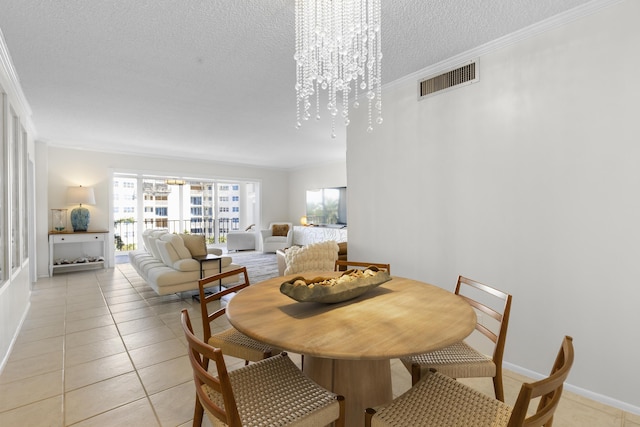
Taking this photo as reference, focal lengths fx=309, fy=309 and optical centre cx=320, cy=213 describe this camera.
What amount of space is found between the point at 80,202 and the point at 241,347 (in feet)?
19.0

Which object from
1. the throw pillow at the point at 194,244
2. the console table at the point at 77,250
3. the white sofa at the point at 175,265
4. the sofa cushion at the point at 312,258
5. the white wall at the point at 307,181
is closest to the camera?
the sofa cushion at the point at 312,258

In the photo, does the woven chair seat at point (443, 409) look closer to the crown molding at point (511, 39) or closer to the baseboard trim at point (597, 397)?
the baseboard trim at point (597, 397)

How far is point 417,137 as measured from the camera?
2.93 metres

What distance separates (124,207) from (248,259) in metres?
3.41

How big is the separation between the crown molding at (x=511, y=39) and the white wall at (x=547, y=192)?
0.12 ft

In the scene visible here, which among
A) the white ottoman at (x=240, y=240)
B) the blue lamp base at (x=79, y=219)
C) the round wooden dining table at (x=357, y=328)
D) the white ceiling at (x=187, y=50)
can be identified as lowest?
the white ottoman at (x=240, y=240)

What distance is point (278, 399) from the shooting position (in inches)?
47.4

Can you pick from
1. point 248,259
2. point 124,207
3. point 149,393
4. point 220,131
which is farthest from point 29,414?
point 124,207

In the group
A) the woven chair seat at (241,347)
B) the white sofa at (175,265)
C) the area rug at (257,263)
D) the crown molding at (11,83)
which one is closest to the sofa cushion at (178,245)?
the white sofa at (175,265)

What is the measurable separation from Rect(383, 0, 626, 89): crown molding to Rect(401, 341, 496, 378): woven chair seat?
223 cm

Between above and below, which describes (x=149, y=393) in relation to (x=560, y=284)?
below

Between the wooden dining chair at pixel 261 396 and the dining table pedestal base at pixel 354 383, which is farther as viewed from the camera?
the dining table pedestal base at pixel 354 383

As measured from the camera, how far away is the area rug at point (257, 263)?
218 inches

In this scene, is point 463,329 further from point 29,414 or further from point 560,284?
point 29,414
